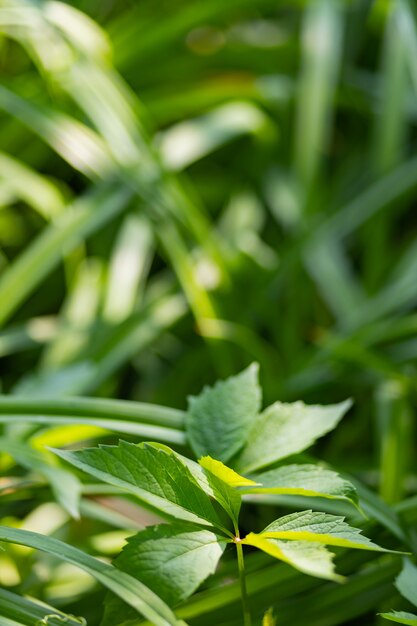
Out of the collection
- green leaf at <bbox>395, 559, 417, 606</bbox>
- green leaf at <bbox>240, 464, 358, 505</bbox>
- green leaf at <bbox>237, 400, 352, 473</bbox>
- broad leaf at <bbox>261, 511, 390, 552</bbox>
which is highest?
green leaf at <bbox>237, 400, 352, 473</bbox>

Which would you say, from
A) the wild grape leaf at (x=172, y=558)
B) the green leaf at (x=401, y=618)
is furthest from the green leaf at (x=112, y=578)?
the green leaf at (x=401, y=618)

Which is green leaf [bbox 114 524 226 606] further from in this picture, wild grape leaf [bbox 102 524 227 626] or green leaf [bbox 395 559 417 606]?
green leaf [bbox 395 559 417 606]

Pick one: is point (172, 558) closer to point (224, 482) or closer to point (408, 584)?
point (224, 482)

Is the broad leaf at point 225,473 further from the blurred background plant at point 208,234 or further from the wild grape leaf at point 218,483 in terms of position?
the blurred background plant at point 208,234

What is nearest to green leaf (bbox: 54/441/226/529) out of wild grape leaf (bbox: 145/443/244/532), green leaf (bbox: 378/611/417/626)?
wild grape leaf (bbox: 145/443/244/532)

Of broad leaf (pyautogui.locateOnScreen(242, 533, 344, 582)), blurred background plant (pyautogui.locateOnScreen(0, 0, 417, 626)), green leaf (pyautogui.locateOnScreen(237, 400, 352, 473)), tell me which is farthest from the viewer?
blurred background plant (pyautogui.locateOnScreen(0, 0, 417, 626))

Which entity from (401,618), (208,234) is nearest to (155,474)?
(401,618)
